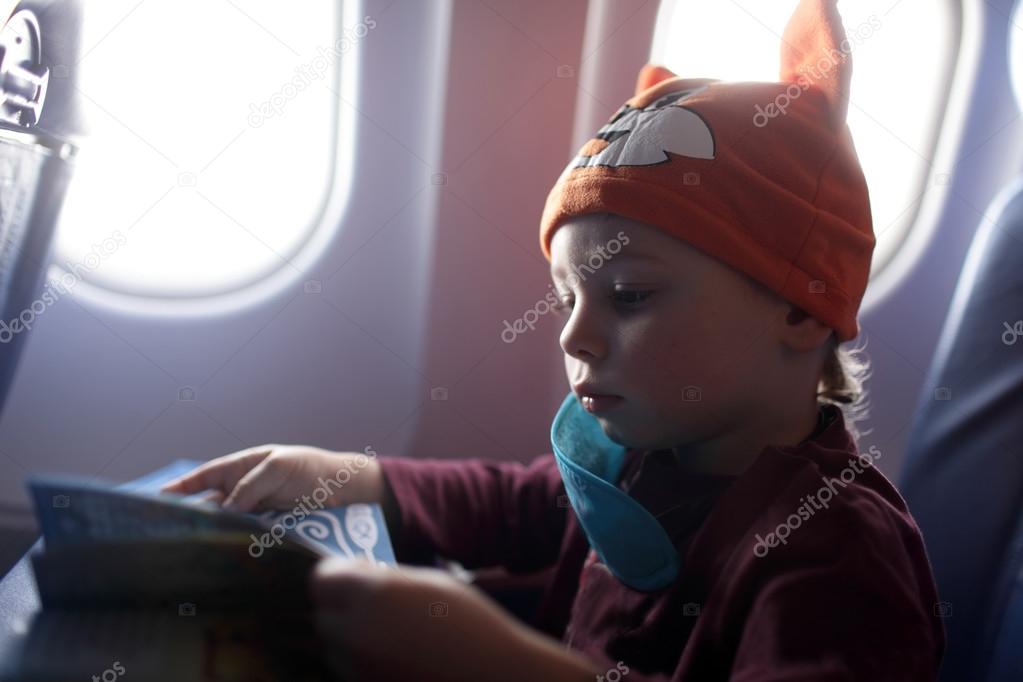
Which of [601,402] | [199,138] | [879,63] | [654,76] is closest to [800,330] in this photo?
[601,402]

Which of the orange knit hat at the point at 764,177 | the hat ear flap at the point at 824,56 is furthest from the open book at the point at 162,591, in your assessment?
the hat ear flap at the point at 824,56

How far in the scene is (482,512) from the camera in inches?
41.4

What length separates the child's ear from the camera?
2.57 ft

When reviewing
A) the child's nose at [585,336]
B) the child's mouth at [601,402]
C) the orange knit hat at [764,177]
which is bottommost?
the child's mouth at [601,402]

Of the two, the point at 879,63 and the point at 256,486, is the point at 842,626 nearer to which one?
the point at 256,486

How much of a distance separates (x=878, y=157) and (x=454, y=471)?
937mm

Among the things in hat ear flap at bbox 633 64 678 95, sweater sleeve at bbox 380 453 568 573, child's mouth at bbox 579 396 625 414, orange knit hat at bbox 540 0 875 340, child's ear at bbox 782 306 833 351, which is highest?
hat ear flap at bbox 633 64 678 95

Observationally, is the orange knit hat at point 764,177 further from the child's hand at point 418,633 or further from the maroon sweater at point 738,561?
the child's hand at point 418,633

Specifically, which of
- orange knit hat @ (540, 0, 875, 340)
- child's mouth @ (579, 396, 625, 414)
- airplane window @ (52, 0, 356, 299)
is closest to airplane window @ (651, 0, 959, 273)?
orange knit hat @ (540, 0, 875, 340)

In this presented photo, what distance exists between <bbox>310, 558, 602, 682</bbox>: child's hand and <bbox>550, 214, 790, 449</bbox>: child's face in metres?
0.38

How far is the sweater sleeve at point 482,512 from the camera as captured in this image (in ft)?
3.33

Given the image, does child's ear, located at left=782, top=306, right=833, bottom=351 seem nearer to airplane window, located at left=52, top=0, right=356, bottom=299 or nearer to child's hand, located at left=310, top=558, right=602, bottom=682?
child's hand, located at left=310, top=558, right=602, bottom=682

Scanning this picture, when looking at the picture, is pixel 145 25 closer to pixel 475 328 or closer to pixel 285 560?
pixel 475 328

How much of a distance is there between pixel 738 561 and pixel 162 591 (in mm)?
495
